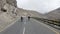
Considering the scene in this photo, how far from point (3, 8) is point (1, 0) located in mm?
5940

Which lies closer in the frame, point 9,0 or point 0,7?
point 0,7

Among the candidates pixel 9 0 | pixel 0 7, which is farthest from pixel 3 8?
pixel 9 0

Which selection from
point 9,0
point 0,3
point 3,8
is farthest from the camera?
point 9,0

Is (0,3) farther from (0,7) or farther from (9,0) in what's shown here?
(9,0)

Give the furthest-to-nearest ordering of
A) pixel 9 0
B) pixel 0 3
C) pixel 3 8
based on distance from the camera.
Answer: pixel 9 0, pixel 3 8, pixel 0 3

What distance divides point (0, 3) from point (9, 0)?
118ft

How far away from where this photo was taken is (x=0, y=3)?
75062mm

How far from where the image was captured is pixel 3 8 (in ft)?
266

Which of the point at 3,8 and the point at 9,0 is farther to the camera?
the point at 9,0

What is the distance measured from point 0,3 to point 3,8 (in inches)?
245

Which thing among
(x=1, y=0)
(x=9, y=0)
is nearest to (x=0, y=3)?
(x=1, y=0)

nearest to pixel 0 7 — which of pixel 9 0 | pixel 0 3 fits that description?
pixel 0 3

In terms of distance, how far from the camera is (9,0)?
110688mm

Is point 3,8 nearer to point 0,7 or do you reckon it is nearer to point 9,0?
point 0,7
